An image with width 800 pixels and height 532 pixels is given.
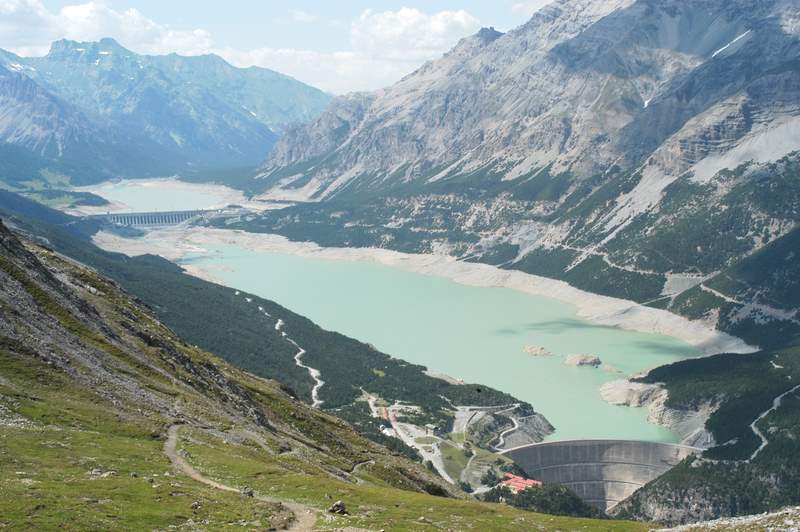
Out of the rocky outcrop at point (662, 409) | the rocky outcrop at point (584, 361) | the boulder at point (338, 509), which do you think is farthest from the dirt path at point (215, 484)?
the rocky outcrop at point (584, 361)

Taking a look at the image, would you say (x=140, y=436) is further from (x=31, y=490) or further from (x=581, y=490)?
(x=581, y=490)

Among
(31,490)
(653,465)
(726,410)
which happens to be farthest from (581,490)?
(31,490)

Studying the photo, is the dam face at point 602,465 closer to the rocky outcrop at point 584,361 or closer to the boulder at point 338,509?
the rocky outcrop at point 584,361

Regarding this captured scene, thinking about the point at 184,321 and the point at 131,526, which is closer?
the point at 131,526

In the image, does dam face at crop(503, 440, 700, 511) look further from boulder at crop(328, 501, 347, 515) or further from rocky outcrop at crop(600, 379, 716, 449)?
boulder at crop(328, 501, 347, 515)

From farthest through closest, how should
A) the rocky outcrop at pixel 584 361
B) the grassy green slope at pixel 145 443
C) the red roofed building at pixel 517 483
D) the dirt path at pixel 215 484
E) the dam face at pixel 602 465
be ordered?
the rocky outcrop at pixel 584 361
the dam face at pixel 602 465
the red roofed building at pixel 517 483
the dirt path at pixel 215 484
the grassy green slope at pixel 145 443

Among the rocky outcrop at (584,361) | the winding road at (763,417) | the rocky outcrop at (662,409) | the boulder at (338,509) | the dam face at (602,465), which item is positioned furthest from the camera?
the rocky outcrop at (584,361)
